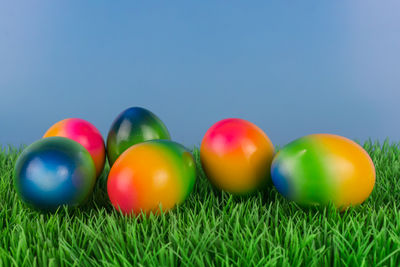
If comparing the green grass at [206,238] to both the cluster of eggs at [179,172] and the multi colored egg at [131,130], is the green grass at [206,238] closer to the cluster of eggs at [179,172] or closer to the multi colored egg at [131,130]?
the cluster of eggs at [179,172]

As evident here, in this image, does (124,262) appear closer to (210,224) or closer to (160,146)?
(210,224)

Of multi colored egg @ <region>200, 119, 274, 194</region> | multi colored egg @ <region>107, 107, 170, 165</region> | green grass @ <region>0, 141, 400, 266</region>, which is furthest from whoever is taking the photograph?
multi colored egg @ <region>107, 107, 170, 165</region>

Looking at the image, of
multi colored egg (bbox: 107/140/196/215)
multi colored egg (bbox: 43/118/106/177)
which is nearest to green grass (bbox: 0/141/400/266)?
multi colored egg (bbox: 107/140/196/215)

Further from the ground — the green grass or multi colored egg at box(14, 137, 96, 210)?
multi colored egg at box(14, 137, 96, 210)

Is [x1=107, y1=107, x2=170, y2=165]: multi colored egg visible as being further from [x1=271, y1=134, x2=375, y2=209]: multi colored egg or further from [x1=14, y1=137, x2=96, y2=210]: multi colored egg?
[x1=271, y1=134, x2=375, y2=209]: multi colored egg

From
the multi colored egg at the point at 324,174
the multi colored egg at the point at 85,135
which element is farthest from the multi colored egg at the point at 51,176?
the multi colored egg at the point at 324,174

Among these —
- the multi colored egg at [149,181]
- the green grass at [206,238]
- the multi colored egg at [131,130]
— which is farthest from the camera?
the multi colored egg at [131,130]
